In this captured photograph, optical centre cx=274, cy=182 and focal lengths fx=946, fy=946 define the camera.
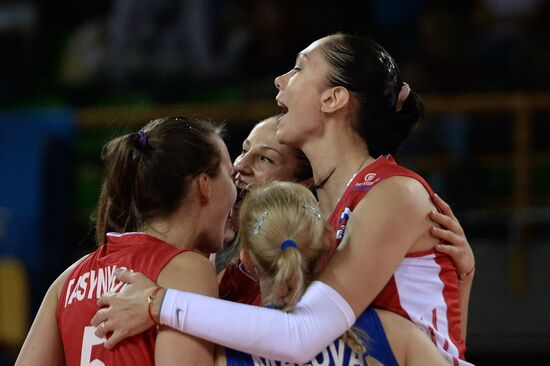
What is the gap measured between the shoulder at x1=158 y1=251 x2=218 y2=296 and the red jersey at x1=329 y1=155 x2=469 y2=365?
34cm

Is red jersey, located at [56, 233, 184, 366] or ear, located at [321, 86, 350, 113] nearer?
red jersey, located at [56, 233, 184, 366]

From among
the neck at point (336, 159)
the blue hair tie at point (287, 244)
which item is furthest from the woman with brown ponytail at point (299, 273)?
the neck at point (336, 159)

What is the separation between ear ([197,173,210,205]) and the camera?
2256 millimetres

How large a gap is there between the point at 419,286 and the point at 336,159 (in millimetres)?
431

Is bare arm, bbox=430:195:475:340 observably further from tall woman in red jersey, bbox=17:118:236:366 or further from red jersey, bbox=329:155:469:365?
tall woman in red jersey, bbox=17:118:236:366

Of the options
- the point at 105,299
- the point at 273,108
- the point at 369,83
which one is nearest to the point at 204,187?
the point at 105,299

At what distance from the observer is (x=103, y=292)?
85.3 inches

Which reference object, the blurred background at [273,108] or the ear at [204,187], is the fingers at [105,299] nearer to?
the ear at [204,187]

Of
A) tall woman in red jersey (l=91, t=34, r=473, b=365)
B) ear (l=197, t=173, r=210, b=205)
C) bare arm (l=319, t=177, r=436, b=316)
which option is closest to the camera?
tall woman in red jersey (l=91, t=34, r=473, b=365)

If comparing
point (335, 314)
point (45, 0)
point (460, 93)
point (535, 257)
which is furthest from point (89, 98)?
point (335, 314)

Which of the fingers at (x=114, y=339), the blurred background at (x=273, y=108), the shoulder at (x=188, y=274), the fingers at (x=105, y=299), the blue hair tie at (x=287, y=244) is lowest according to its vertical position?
the blurred background at (x=273, y=108)

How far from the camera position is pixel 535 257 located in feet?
16.1

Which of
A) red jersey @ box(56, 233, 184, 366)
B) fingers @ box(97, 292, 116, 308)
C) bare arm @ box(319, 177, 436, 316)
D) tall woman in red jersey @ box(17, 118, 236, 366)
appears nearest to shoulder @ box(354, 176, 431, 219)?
bare arm @ box(319, 177, 436, 316)

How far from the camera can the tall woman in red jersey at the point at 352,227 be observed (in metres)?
2.03
